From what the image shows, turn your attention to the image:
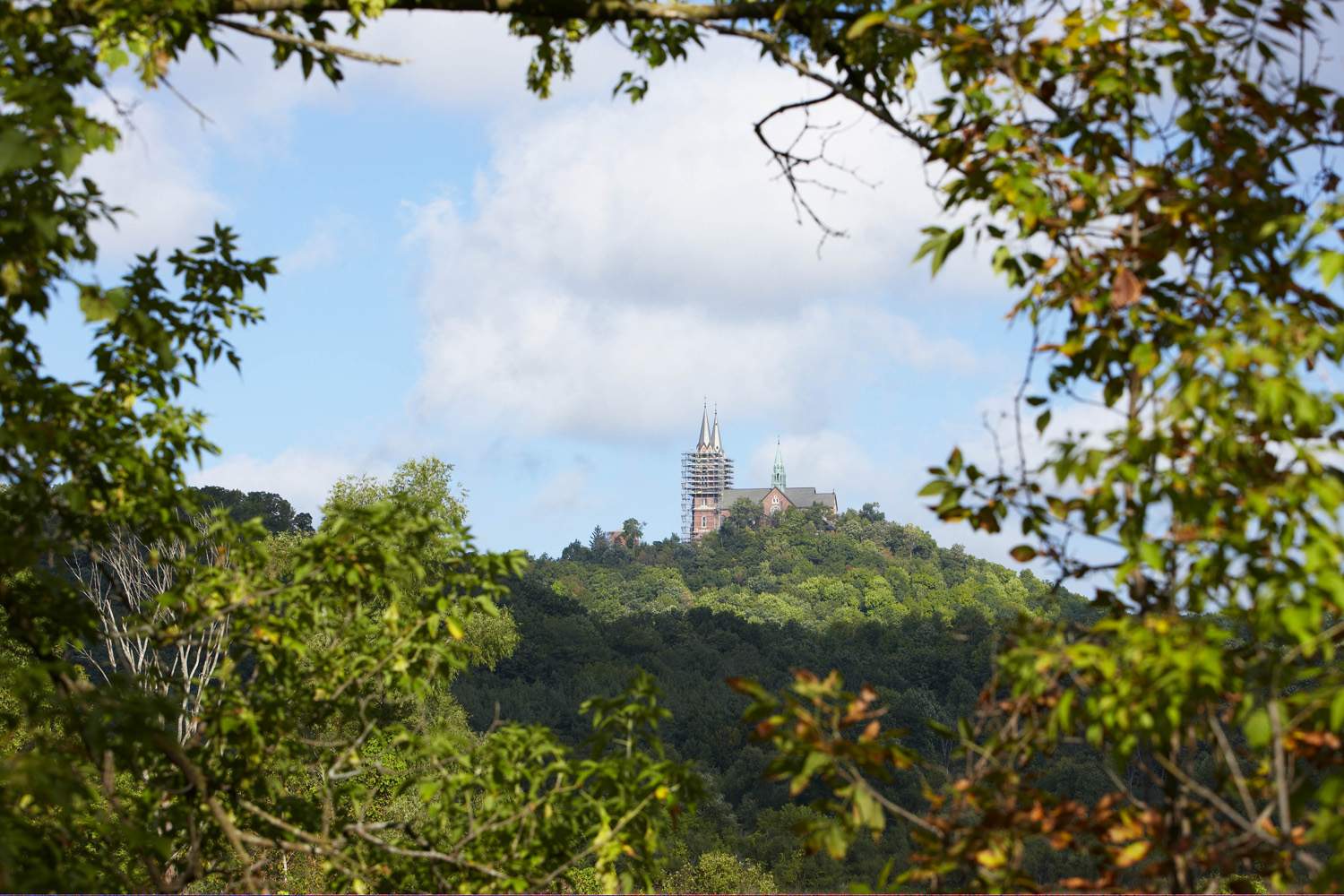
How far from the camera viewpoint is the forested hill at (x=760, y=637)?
42144 mm

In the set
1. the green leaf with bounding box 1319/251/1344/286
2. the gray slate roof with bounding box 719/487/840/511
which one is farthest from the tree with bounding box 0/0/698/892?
the gray slate roof with bounding box 719/487/840/511

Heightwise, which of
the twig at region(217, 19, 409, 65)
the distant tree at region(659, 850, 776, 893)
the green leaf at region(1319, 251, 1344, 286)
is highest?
the twig at region(217, 19, 409, 65)

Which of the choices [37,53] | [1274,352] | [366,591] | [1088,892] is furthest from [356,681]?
[1274,352]

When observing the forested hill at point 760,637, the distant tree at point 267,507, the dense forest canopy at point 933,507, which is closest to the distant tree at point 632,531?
the forested hill at point 760,637

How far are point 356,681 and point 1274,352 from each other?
2939mm

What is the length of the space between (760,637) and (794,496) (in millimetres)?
85924

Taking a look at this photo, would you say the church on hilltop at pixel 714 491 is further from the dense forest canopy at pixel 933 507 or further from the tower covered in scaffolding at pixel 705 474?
the dense forest canopy at pixel 933 507

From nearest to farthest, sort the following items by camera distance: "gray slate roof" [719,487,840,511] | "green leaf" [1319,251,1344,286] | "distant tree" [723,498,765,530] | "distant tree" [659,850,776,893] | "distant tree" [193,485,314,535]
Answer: "green leaf" [1319,251,1344,286] → "distant tree" [659,850,776,893] → "distant tree" [193,485,314,535] → "distant tree" [723,498,765,530] → "gray slate roof" [719,487,840,511]

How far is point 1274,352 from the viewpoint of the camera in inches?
84.7

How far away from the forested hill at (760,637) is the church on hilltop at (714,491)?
2529cm

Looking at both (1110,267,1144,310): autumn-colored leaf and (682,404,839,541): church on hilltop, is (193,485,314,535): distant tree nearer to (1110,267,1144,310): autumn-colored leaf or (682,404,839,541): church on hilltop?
(1110,267,1144,310): autumn-colored leaf

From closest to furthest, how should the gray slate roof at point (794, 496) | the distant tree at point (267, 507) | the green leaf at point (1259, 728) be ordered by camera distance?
the green leaf at point (1259, 728)
the distant tree at point (267, 507)
the gray slate roof at point (794, 496)

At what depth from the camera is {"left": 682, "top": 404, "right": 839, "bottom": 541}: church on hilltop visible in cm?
15425

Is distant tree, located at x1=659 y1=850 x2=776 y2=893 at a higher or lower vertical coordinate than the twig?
lower
